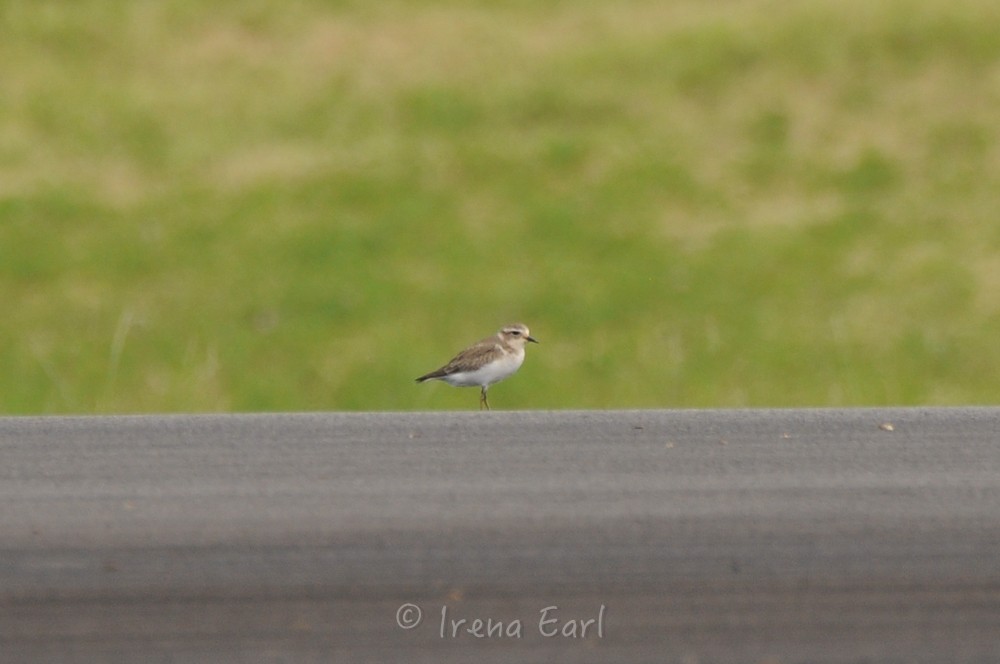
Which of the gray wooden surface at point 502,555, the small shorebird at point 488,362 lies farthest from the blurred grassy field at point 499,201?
the gray wooden surface at point 502,555

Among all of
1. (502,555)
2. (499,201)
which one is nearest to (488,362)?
(502,555)

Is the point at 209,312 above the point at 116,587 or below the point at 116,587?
above

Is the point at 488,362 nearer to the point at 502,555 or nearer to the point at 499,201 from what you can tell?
the point at 502,555

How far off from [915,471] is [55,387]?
10.6 m

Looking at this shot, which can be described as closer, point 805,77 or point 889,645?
point 889,645

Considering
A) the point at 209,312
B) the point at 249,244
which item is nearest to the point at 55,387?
the point at 209,312

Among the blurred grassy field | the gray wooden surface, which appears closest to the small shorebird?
the blurred grassy field

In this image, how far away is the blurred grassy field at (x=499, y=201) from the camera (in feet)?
51.1

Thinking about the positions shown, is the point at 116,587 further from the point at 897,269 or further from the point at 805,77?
the point at 805,77

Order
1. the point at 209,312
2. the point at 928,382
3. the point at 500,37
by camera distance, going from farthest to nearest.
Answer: the point at 500,37 → the point at 209,312 → the point at 928,382

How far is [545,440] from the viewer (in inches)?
231

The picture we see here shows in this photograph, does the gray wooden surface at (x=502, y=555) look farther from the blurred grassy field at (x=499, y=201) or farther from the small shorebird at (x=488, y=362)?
the blurred grassy field at (x=499, y=201)

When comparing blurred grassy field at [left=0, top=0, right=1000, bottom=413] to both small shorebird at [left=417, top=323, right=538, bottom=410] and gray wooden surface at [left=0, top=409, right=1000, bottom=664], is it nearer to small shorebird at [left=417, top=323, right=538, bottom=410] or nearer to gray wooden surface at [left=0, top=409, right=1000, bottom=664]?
small shorebird at [left=417, top=323, right=538, bottom=410]

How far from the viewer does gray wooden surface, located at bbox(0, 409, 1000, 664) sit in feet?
12.3
